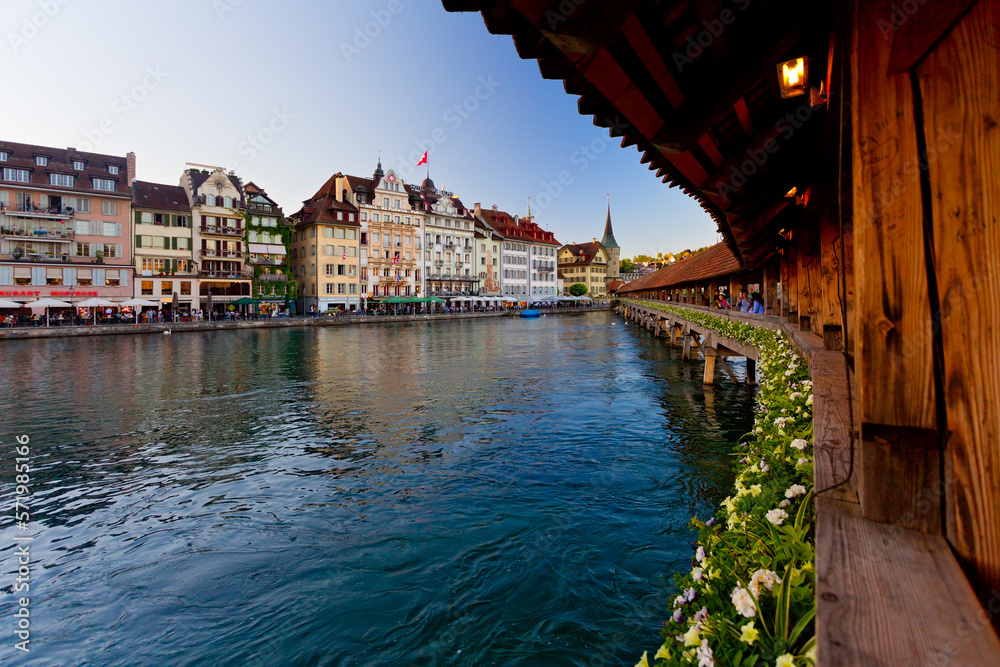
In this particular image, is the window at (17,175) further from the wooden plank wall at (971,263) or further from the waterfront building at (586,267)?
the waterfront building at (586,267)

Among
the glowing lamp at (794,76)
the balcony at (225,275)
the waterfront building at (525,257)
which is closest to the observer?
the glowing lamp at (794,76)

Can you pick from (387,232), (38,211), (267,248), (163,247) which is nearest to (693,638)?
(38,211)

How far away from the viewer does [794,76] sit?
4.04 meters

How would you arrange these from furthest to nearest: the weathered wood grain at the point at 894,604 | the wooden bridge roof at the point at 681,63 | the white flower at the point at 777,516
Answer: the white flower at the point at 777,516 → the wooden bridge roof at the point at 681,63 → the weathered wood grain at the point at 894,604

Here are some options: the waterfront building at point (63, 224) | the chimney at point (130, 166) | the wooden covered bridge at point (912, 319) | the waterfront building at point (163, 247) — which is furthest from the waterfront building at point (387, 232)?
the wooden covered bridge at point (912, 319)

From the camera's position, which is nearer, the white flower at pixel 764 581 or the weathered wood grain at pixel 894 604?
the weathered wood grain at pixel 894 604

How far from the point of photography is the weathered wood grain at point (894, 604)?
143cm

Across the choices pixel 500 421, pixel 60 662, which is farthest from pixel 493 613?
pixel 500 421

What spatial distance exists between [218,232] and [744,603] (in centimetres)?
6425

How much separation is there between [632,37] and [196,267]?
203 feet

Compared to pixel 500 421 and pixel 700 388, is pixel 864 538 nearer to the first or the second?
pixel 500 421

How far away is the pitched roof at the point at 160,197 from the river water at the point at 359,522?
144ft

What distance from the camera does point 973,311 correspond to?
6.09 ft

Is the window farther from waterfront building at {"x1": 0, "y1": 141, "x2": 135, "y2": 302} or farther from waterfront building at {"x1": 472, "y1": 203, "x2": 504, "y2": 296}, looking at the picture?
waterfront building at {"x1": 472, "y1": 203, "x2": 504, "y2": 296}
